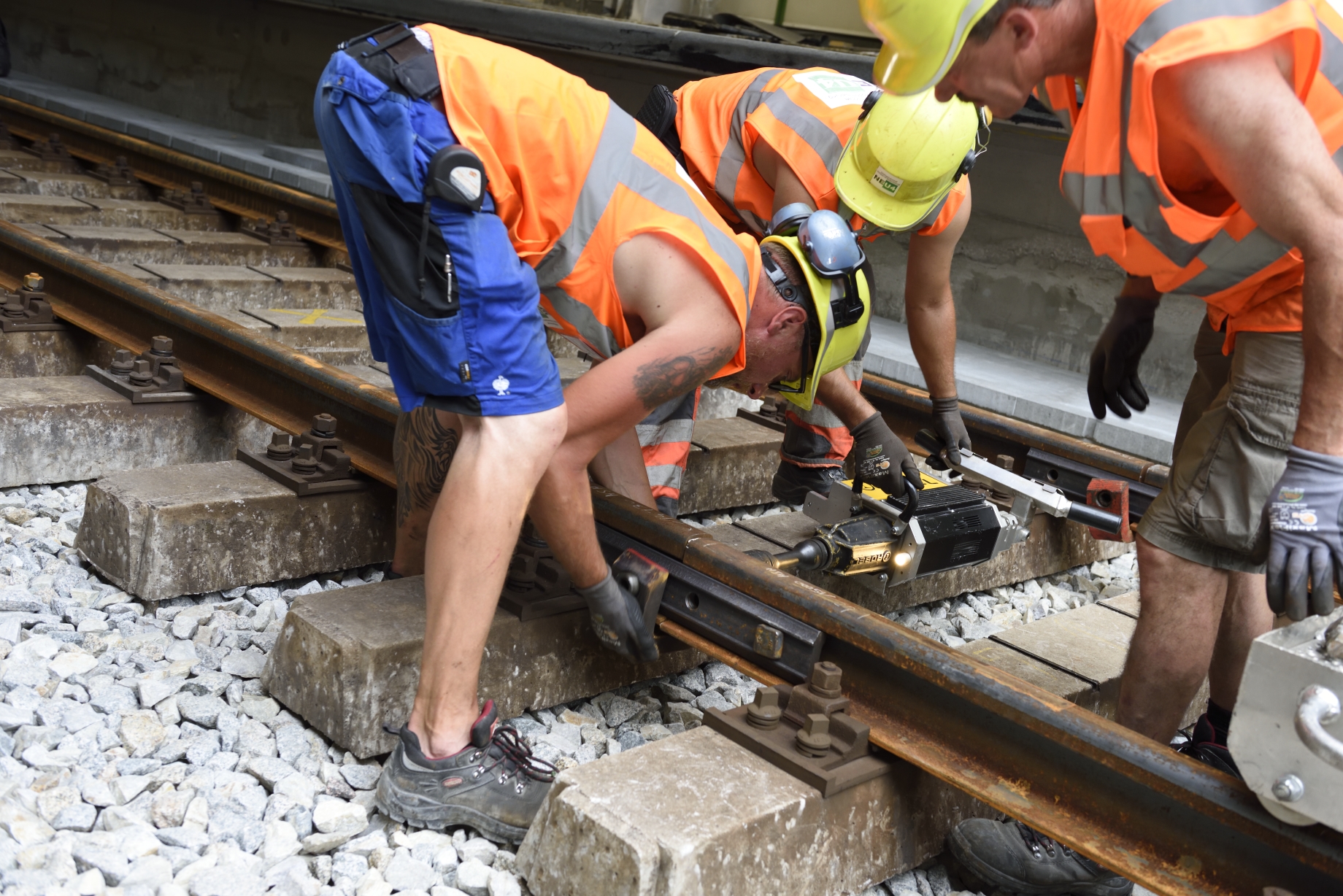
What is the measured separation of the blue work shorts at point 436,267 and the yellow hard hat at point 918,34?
33.5 inches

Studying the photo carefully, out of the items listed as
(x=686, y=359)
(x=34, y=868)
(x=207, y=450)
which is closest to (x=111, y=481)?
(x=207, y=450)

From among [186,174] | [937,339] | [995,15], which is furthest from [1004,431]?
[186,174]

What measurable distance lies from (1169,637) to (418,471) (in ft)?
5.96

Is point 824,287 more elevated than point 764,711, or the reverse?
point 824,287

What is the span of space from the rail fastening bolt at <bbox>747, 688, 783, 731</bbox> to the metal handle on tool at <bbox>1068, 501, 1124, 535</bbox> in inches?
68.2

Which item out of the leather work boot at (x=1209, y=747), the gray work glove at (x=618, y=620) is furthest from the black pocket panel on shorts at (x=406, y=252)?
the leather work boot at (x=1209, y=747)

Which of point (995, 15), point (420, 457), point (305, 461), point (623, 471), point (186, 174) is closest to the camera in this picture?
point (995, 15)

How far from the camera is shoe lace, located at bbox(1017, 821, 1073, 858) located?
2.45 meters

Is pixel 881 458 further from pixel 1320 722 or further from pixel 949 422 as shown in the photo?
pixel 1320 722

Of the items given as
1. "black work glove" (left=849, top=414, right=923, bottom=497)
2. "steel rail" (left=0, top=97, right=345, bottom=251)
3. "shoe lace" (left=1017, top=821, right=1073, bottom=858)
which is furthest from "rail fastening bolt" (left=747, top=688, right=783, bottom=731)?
"steel rail" (left=0, top=97, right=345, bottom=251)

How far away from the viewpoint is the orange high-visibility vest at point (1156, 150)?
196 cm

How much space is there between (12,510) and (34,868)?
179 centimetres

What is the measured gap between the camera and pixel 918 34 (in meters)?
2.32

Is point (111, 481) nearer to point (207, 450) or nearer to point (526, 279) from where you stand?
point (207, 450)
